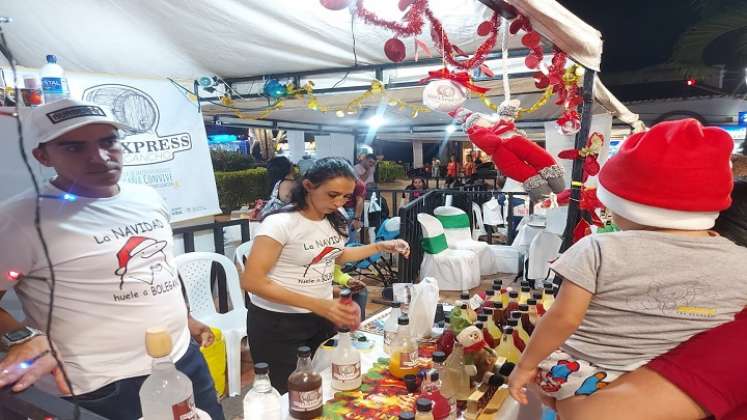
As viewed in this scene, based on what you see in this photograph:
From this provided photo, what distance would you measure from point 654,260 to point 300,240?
46.5 inches

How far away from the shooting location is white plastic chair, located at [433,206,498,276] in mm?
4992

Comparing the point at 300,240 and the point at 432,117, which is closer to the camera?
the point at 300,240

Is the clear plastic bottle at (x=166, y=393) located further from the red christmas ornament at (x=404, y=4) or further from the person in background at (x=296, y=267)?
the red christmas ornament at (x=404, y=4)

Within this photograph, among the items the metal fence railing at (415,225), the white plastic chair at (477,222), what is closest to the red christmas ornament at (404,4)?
the metal fence railing at (415,225)

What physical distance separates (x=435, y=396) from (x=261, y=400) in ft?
1.45

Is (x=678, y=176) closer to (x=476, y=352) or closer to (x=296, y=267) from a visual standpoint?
(x=476, y=352)

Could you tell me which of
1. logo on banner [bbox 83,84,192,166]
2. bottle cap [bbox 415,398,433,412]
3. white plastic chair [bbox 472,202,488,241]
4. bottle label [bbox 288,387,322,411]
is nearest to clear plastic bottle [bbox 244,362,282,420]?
bottle label [bbox 288,387,322,411]

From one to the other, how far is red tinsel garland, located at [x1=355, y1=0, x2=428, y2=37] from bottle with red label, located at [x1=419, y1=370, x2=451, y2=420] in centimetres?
113

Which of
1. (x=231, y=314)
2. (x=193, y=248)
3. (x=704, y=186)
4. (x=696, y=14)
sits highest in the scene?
(x=696, y=14)

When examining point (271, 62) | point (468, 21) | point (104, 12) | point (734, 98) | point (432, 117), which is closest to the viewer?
point (104, 12)

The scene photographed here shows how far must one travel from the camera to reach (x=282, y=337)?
68.1 inches

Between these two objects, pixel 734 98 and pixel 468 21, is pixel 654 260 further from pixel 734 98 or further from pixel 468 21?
pixel 734 98

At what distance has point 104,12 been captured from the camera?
6.99ft

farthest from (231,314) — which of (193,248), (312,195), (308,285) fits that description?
(312,195)
